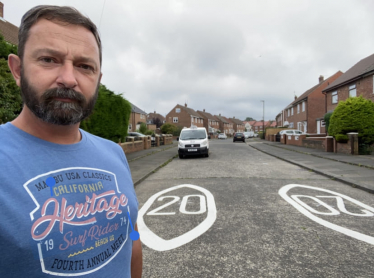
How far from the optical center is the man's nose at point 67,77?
3.54ft

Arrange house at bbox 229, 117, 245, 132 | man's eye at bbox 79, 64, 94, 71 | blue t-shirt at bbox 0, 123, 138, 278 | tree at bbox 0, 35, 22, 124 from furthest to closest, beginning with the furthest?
1. house at bbox 229, 117, 245, 132
2. tree at bbox 0, 35, 22, 124
3. man's eye at bbox 79, 64, 94, 71
4. blue t-shirt at bbox 0, 123, 138, 278

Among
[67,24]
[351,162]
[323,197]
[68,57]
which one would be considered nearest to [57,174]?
[68,57]

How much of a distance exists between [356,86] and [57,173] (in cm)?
2975

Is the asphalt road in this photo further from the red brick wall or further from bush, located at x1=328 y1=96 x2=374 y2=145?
the red brick wall

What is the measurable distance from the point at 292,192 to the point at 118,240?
6.08m

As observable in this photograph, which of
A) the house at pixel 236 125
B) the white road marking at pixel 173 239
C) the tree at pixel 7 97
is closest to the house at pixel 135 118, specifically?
the tree at pixel 7 97

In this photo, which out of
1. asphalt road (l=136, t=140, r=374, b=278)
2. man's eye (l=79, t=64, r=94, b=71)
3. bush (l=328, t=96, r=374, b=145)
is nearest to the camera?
man's eye (l=79, t=64, r=94, b=71)

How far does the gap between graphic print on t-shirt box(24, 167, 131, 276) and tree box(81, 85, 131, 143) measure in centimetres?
1097

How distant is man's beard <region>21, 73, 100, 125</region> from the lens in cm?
105

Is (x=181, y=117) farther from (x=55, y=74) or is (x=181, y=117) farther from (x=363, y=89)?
(x=55, y=74)

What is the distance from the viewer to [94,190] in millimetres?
1158

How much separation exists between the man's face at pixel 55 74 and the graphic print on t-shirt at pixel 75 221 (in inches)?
10.8

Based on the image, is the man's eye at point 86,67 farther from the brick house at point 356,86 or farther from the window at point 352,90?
the window at point 352,90

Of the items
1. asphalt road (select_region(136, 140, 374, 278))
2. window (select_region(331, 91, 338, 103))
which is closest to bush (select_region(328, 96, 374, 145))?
asphalt road (select_region(136, 140, 374, 278))
